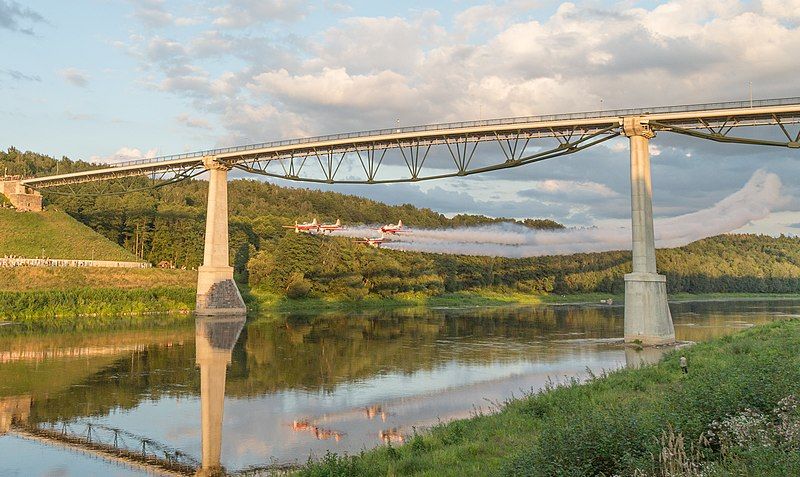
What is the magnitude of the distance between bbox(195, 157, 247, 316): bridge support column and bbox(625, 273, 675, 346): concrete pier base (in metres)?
47.6

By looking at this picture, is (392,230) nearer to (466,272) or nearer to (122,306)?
(466,272)

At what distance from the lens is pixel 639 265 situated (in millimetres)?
46969

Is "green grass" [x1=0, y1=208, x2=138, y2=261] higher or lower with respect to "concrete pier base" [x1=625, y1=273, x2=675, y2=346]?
higher

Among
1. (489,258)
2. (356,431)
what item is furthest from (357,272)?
(356,431)

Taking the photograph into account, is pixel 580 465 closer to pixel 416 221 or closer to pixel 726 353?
pixel 726 353

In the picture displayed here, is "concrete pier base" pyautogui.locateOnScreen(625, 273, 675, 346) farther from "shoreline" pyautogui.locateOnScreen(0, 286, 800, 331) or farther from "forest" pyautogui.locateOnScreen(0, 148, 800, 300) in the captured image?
"forest" pyautogui.locateOnScreen(0, 148, 800, 300)

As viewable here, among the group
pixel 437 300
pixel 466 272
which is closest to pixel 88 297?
pixel 437 300

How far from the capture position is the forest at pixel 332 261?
105 metres

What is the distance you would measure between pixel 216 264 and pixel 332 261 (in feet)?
102

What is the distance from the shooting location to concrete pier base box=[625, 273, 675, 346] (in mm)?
45812

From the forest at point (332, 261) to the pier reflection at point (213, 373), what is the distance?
30408 millimetres

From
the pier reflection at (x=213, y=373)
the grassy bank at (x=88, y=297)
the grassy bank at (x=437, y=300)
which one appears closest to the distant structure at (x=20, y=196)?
the grassy bank at (x=88, y=297)

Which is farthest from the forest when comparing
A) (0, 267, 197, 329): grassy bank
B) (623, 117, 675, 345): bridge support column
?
(623, 117, 675, 345): bridge support column

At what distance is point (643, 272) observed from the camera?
46625 mm
